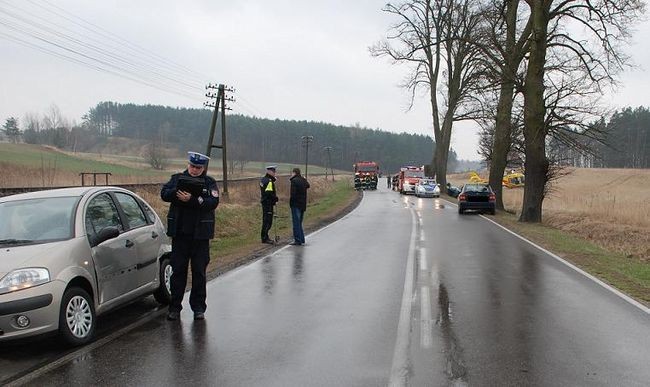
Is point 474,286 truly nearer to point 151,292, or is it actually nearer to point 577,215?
point 151,292

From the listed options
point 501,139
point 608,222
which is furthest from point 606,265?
point 501,139

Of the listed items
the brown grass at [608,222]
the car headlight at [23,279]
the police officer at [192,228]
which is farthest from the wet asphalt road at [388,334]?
the brown grass at [608,222]

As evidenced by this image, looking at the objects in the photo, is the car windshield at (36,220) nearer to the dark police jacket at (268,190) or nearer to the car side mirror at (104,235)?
the car side mirror at (104,235)

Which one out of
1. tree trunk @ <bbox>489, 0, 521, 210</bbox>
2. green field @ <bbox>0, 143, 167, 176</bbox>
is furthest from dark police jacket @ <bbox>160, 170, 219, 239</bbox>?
green field @ <bbox>0, 143, 167, 176</bbox>

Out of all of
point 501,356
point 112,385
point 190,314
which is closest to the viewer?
point 112,385

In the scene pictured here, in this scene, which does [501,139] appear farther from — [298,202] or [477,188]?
[298,202]

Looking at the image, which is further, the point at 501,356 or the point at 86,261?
the point at 86,261

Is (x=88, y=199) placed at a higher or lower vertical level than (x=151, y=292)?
higher

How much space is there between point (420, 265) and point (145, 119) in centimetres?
12904

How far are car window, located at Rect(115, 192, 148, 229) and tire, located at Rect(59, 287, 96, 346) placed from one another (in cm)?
142

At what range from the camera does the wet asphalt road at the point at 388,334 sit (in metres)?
4.90

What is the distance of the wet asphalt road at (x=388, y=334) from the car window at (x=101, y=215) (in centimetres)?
125

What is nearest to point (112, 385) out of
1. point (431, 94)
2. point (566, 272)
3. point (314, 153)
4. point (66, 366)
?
point (66, 366)

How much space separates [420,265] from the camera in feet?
36.7
